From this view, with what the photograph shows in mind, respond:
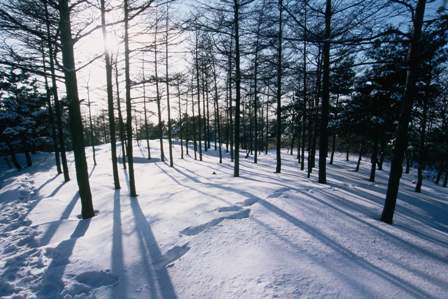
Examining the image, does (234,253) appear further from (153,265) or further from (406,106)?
(406,106)

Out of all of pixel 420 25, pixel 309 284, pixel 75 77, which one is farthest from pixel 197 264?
pixel 420 25

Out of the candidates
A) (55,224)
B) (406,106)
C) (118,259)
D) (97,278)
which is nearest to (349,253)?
(406,106)

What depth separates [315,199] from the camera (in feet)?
19.9

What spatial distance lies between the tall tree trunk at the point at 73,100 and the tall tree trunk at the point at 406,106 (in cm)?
824

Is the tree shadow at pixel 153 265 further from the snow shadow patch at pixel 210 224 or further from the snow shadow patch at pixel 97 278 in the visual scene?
the snow shadow patch at pixel 210 224

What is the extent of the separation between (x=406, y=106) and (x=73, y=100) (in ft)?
28.1

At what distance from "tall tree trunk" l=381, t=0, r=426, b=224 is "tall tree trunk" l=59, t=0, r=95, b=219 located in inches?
324

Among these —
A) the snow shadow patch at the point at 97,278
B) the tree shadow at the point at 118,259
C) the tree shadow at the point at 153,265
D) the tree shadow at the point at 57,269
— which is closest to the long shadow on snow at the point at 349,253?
the tree shadow at the point at 153,265

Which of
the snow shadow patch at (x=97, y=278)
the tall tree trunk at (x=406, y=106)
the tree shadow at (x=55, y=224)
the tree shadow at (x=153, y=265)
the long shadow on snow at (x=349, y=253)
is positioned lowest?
the tree shadow at (x=55, y=224)

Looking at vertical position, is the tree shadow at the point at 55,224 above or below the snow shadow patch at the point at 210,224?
below

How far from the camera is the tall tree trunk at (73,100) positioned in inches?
228

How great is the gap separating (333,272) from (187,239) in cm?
254

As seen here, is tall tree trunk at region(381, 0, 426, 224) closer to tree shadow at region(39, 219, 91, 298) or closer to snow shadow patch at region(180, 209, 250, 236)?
snow shadow patch at region(180, 209, 250, 236)

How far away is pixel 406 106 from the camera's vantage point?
4.94 meters
